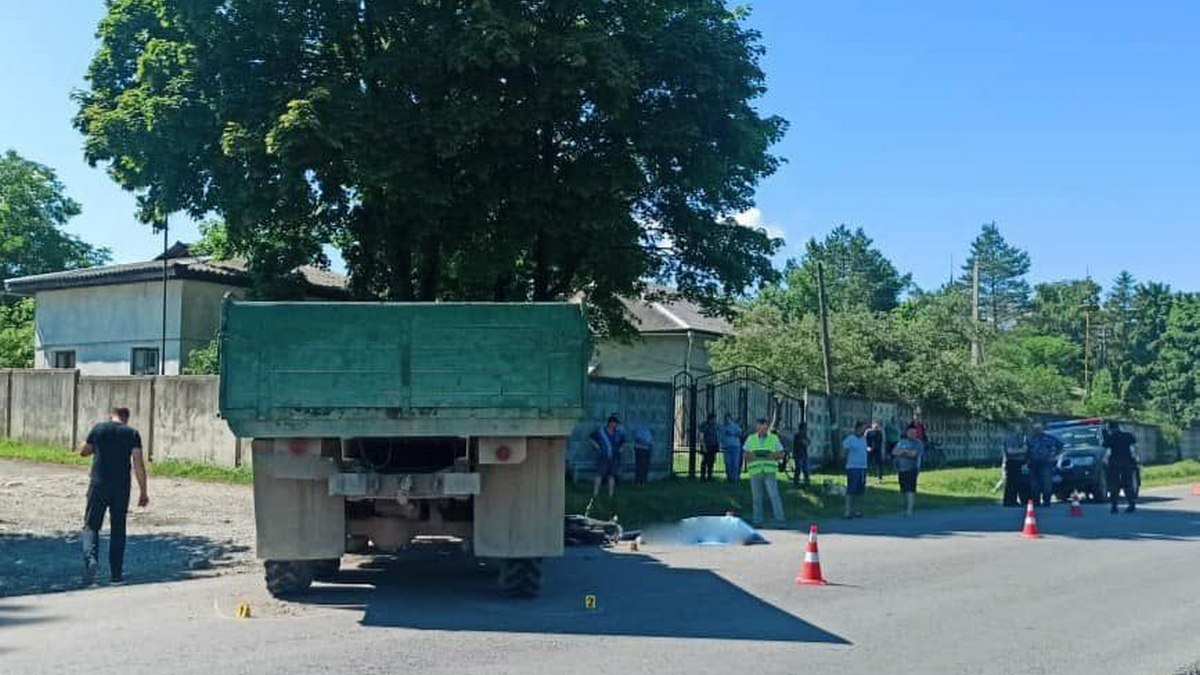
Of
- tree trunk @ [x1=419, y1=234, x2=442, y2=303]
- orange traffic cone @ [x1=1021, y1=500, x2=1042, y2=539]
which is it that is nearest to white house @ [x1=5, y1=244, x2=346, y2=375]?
tree trunk @ [x1=419, y1=234, x2=442, y2=303]

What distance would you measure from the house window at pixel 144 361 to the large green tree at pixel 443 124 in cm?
1267

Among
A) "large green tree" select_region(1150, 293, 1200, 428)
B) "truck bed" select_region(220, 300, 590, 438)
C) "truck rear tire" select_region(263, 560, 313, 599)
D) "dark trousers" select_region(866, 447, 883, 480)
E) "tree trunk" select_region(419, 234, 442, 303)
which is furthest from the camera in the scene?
"large green tree" select_region(1150, 293, 1200, 428)

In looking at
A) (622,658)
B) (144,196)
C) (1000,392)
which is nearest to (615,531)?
(622,658)

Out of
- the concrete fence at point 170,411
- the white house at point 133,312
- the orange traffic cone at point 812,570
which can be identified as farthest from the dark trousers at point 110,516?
the white house at point 133,312

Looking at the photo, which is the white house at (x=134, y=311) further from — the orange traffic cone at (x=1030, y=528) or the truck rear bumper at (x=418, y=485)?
the truck rear bumper at (x=418, y=485)

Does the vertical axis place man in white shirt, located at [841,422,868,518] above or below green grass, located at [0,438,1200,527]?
above

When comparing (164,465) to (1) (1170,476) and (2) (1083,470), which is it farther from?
(1) (1170,476)

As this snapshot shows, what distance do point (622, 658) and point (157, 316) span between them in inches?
1133

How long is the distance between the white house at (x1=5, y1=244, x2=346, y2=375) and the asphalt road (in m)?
19.9

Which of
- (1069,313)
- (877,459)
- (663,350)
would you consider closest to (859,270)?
(1069,313)

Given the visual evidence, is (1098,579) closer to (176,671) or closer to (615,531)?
(615,531)

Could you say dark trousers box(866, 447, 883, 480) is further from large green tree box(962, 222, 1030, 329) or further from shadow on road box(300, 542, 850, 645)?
large green tree box(962, 222, 1030, 329)

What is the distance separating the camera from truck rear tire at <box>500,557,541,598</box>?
1051cm

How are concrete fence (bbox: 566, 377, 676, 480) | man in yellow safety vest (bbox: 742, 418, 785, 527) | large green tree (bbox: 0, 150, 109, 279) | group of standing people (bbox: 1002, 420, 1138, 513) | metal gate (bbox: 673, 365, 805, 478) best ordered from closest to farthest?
man in yellow safety vest (bbox: 742, 418, 785, 527) → concrete fence (bbox: 566, 377, 676, 480) → group of standing people (bbox: 1002, 420, 1138, 513) → metal gate (bbox: 673, 365, 805, 478) → large green tree (bbox: 0, 150, 109, 279)
